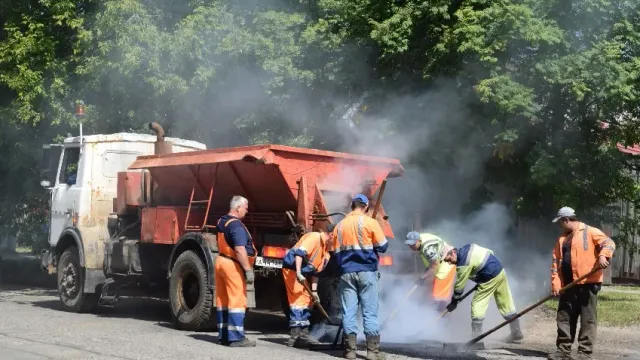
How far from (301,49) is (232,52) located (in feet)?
4.26

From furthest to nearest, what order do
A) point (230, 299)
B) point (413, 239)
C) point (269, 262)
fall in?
point (269, 262)
point (413, 239)
point (230, 299)

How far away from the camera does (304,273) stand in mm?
9312

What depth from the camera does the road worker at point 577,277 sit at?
28.0 ft

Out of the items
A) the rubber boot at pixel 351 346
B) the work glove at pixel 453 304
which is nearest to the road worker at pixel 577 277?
the work glove at pixel 453 304

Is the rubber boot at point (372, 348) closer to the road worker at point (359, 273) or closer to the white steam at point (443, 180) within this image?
the road worker at point (359, 273)

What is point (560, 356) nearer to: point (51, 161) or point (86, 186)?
point (86, 186)

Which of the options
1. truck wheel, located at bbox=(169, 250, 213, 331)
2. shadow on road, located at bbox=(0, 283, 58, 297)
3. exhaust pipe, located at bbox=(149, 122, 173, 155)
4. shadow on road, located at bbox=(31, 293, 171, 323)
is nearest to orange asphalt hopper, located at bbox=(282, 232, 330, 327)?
truck wheel, located at bbox=(169, 250, 213, 331)

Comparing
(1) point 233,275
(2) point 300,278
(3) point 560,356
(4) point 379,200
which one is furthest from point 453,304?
(1) point 233,275

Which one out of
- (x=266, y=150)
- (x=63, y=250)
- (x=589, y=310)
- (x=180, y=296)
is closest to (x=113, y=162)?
(x=63, y=250)

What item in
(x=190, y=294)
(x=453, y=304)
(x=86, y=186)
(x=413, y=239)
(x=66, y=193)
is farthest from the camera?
(x=66, y=193)

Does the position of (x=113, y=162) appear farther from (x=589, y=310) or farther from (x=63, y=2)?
(x=589, y=310)

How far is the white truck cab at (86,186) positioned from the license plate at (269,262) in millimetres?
3341

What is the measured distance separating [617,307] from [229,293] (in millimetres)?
7115

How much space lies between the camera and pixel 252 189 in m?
10.6
